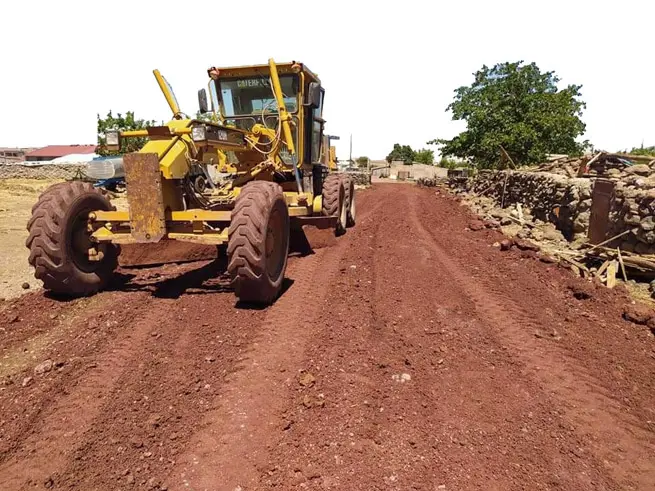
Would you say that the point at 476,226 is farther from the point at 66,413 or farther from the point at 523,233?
the point at 66,413

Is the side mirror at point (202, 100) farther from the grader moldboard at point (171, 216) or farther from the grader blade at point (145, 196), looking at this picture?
the grader blade at point (145, 196)

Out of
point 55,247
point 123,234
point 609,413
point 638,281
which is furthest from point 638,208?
point 55,247

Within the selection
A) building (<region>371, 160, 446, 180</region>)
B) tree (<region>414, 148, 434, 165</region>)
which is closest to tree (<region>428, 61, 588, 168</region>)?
building (<region>371, 160, 446, 180</region>)

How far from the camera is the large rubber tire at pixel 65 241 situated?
4917 mm

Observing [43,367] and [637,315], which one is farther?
[637,315]

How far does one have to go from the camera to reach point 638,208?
23.8 ft

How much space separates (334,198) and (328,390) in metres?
5.69

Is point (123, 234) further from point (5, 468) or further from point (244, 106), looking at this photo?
point (244, 106)

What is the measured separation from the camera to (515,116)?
81.7ft

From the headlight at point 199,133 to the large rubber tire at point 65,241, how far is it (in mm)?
1469

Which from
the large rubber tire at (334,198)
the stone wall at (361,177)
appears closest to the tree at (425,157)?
the stone wall at (361,177)

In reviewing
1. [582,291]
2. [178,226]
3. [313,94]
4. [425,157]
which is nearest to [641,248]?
[582,291]

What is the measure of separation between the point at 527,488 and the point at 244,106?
6970 mm

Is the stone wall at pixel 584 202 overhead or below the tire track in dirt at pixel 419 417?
overhead
